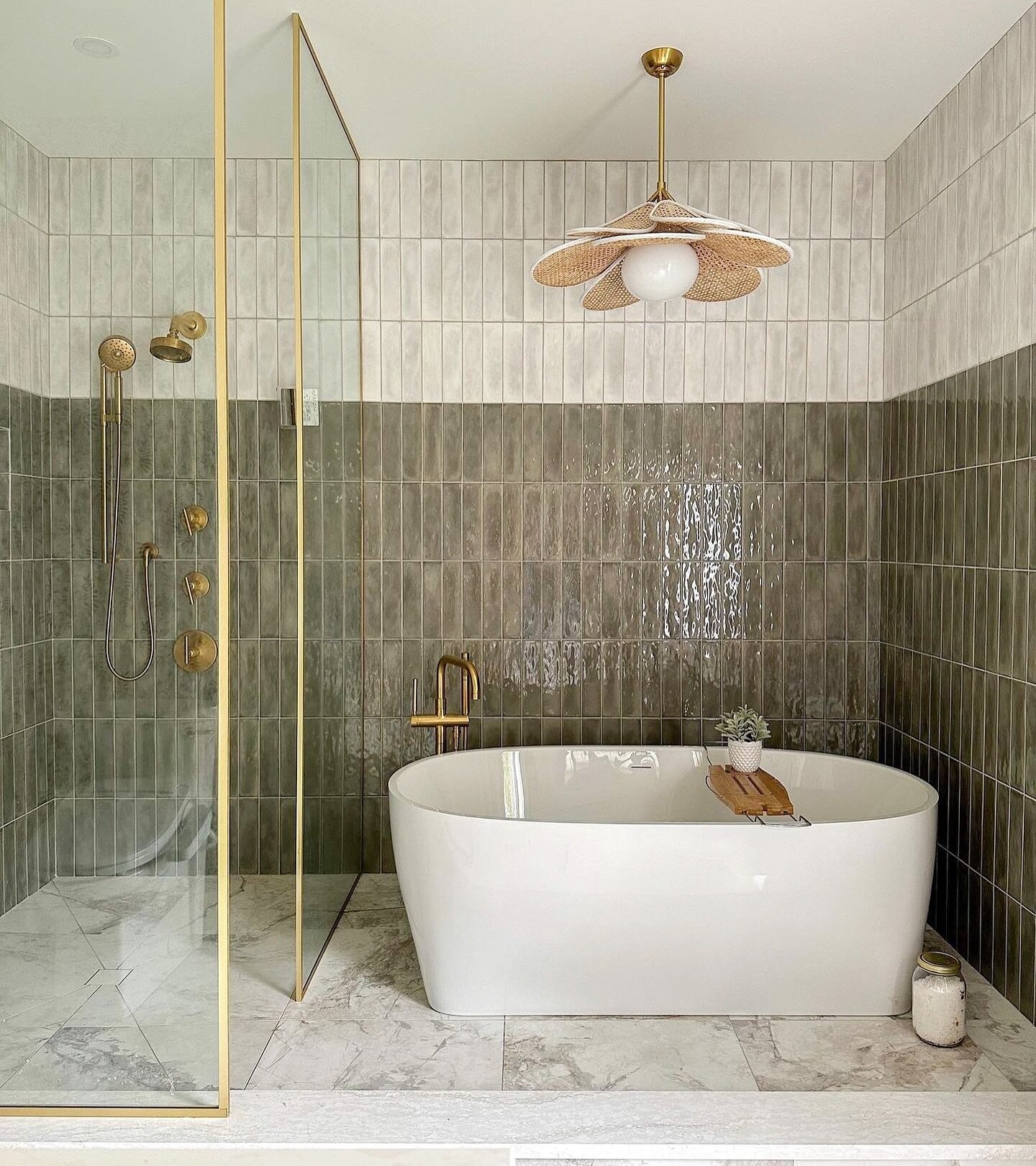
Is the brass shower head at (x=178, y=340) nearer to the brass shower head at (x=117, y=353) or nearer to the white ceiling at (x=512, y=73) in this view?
the brass shower head at (x=117, y=353)

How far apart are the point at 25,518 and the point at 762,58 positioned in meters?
2.39

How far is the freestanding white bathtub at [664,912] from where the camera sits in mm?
2617

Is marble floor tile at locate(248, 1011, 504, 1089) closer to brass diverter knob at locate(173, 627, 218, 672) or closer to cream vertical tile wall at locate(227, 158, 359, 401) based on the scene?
brass diverter knob at locate(173, 627, 218, 672)

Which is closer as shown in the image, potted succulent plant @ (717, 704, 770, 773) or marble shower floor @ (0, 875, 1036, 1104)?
marble shower floor @ (0, 875, 1036, 1104)

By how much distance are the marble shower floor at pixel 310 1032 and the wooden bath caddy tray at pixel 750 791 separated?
0.57 m

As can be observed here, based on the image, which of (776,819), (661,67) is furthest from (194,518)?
(661,67)

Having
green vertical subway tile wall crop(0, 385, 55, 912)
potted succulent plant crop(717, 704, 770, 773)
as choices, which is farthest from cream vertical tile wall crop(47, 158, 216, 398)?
potted succulent plant crop(717, 704, 770, 773)

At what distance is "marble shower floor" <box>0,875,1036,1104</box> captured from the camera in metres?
2.06

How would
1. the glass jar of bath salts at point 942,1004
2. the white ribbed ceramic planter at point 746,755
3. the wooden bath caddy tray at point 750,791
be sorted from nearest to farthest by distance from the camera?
the glass jar of bath salts at point 942,1004
the wooden bath caddy tray at point 750,791
the white ribbed ceramic planter at point 746,755

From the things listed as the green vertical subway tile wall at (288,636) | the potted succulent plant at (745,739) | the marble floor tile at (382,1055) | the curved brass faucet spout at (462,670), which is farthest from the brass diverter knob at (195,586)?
the potted succulent plant at (745,739)

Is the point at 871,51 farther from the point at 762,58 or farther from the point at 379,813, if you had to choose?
the point at 379,813

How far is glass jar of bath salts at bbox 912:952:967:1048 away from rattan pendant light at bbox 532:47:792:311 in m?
1.90

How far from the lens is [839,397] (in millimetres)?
3791

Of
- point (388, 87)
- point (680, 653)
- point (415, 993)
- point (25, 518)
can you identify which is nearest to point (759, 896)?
point (415, 993)
